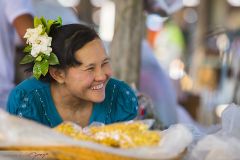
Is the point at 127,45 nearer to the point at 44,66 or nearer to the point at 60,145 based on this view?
the point at 44,66

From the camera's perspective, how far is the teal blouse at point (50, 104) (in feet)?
8.12

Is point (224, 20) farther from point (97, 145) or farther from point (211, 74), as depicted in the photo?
point (97, 145)

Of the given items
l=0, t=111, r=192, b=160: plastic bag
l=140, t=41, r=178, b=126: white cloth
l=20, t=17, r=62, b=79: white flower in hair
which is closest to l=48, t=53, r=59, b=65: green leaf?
l=20, t=17, r=62, b=79: white flower in hair

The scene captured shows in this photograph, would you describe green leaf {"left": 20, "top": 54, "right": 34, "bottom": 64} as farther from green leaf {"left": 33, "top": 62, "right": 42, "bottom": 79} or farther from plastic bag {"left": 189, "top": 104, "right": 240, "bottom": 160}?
plastic bag {"left": 189, "top": 104, "right": 240, "bottom": 160}

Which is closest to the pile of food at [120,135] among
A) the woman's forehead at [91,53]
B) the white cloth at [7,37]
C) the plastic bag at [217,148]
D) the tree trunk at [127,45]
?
the plastic bag at [217,148]

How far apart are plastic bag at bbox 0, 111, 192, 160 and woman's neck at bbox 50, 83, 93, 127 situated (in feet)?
2.40

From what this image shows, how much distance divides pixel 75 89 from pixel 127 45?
5.97ft

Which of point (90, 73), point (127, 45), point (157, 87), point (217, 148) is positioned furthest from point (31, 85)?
point (157, 87)

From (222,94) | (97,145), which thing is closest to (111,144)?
(97,145)

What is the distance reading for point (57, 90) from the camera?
8.41 ft

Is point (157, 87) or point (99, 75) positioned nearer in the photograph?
point (99, 75)

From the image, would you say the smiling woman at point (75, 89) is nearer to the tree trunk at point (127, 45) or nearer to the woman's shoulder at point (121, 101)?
the woman's shoulder at point (121, 101)

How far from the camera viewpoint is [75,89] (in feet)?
7.98

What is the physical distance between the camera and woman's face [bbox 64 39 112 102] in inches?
91.5
